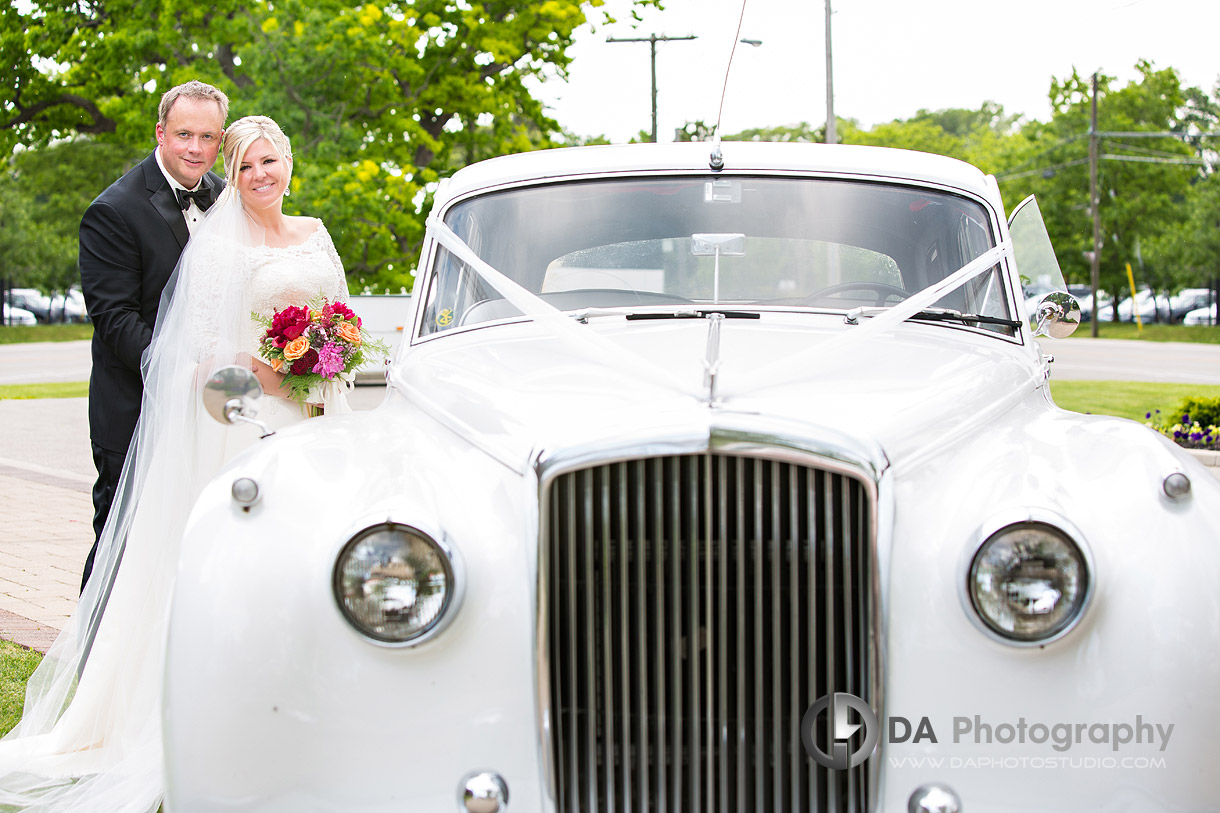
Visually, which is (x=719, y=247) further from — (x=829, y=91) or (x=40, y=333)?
(x=40, y=333)

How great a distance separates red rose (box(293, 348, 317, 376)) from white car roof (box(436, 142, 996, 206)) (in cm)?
71

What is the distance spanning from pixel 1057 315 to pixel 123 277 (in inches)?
128

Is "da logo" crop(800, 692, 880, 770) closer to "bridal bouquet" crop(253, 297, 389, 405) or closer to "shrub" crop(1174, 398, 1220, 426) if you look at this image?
"bridal bouquet" crop(253, 297, 389, 405)

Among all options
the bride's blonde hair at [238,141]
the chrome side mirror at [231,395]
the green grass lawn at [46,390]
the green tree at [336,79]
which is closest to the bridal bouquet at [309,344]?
the bride's blonde hair at [238,141]

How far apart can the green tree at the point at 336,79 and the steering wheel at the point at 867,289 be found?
11.9 m

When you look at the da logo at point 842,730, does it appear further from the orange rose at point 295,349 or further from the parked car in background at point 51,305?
the parked car in background at point 51,305

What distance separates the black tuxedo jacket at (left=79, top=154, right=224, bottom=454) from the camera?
4.03 m

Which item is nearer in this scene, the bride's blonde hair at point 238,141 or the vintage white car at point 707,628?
the vintage white car at point 707,628

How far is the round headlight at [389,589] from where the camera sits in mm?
2363

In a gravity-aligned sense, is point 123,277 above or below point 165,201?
below

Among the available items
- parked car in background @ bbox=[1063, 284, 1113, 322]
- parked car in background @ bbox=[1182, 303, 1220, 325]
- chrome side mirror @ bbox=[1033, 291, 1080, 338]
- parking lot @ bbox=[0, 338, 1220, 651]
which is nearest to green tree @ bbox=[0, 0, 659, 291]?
parking lot @ bbox=[0, 338, 1220, 651]

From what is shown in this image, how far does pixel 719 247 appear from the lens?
364 cm

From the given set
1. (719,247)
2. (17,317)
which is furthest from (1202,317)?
(719,247)

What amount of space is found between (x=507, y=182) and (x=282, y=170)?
1010mm
